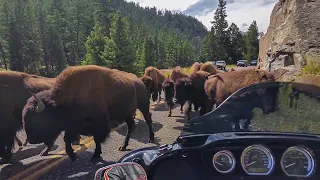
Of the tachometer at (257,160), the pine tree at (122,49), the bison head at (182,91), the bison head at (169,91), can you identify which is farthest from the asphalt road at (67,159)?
the pine tree at (122,49)

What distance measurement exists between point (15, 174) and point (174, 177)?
14.9ft

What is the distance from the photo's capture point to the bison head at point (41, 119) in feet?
20.6

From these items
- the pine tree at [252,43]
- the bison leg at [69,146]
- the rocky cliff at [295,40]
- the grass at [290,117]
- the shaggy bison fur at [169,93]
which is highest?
the pine tree at [252,43]

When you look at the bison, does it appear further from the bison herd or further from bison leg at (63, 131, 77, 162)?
bison leg at (63, 131, 77, 162)

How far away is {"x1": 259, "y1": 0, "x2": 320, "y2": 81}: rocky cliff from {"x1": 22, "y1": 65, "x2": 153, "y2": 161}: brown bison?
5.80 metres

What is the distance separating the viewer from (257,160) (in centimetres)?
216

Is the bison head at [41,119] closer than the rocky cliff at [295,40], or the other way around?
the bison head at [41,119]

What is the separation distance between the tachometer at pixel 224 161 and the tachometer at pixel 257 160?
72mm

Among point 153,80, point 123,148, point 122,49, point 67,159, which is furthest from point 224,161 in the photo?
point 122,49

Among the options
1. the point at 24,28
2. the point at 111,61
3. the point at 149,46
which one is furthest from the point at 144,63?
the point at 111,61

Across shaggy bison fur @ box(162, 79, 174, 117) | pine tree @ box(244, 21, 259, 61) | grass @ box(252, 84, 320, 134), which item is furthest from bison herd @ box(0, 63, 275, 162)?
pine tree @ box(244, 21, 259, 61)

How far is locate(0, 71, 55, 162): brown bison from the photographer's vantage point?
6781 mm

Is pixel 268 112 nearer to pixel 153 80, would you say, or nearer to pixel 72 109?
pixel 72 109

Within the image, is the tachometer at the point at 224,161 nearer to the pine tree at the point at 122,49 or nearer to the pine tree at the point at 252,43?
the pine tree at the point at 122,49
